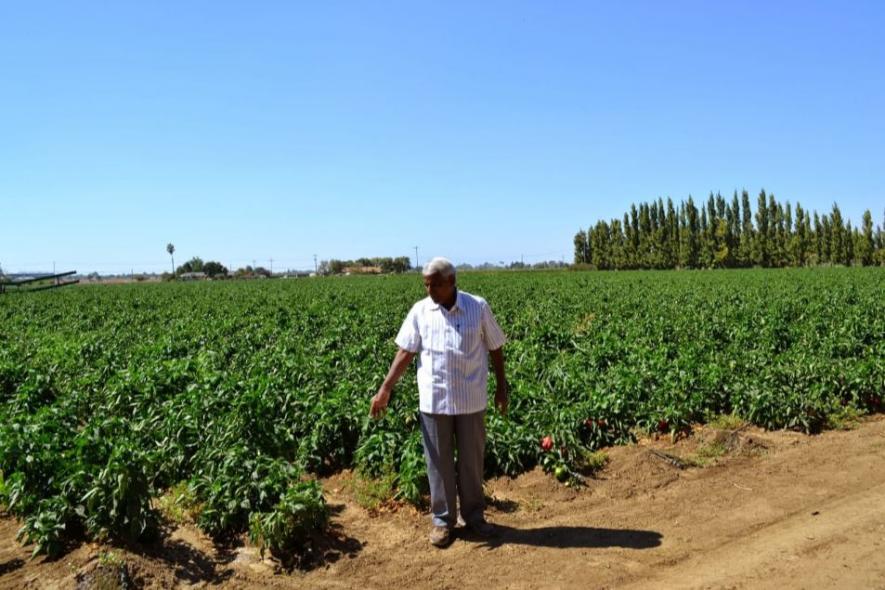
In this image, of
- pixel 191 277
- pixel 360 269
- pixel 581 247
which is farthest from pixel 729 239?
pixel 191 277

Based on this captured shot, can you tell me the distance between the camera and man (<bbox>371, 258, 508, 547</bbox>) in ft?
15.8

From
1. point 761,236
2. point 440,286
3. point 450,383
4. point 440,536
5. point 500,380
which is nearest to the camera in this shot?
point 440,286

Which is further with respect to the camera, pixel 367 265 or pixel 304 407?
pixel 367 265

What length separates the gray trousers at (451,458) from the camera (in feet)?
16.1

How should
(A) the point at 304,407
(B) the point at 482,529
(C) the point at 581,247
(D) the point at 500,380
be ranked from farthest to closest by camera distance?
(C) the point at 581,247
(A) the point at 304,407
(D) the point at 500,380
(B) the point at 482,529

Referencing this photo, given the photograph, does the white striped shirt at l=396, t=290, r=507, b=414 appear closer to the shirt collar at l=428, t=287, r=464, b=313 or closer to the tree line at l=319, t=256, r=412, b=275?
the shirt collar at l=428, t=287, r=464, b=313

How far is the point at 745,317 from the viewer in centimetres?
1541

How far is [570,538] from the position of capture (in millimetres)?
4961

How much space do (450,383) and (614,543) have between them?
1758mm

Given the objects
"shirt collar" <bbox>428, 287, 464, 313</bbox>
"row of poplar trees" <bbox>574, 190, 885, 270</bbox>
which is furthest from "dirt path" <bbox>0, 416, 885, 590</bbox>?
"row of poplar trees" <bbox>574, 190, 885, 270</bbox>

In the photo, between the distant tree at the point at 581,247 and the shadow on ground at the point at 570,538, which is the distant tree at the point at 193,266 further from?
the shadow on ground at the point at 570,538

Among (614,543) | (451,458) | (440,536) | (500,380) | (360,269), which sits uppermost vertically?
(360,269)

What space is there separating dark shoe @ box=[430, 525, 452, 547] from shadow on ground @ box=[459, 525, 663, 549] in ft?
0.59

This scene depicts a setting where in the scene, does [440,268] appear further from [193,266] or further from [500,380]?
[193,266]
